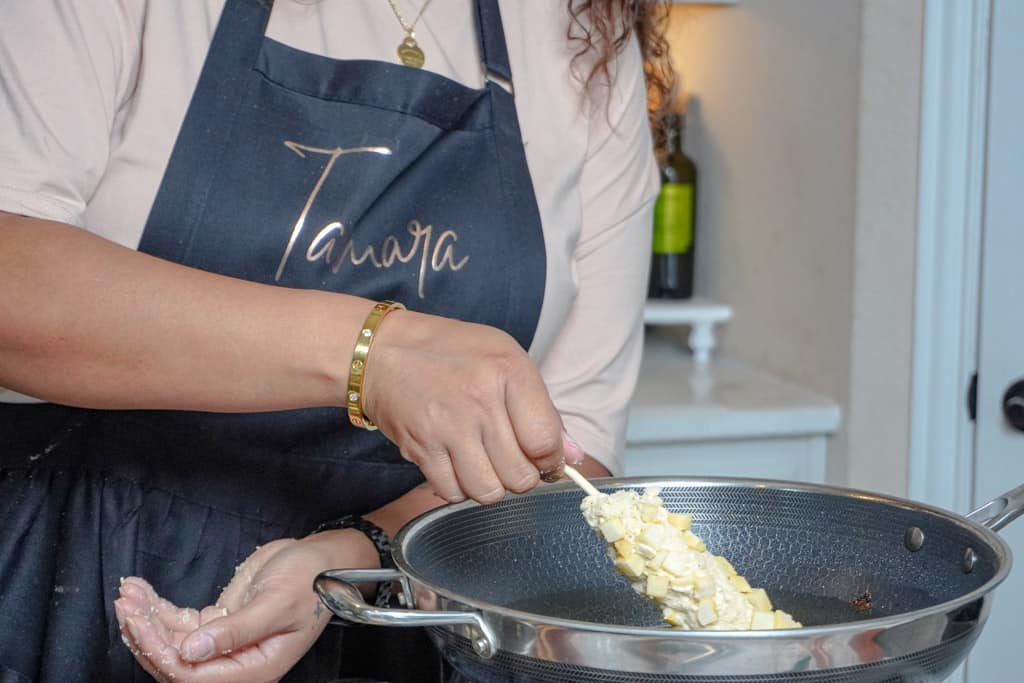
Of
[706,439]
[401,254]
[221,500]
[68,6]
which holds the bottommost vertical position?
[706,439]

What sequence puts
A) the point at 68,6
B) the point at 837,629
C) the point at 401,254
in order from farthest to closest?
the point at 401,254, the point at 68,6, the point at 837,629

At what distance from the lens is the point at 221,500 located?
1.04 meters

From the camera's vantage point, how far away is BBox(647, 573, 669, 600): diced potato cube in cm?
72

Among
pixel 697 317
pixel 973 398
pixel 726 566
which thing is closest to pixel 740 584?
pixel 726 566

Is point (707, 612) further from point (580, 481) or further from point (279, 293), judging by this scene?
point (279, 293)

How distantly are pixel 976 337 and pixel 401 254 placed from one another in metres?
0.84

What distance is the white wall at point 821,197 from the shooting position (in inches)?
62.6

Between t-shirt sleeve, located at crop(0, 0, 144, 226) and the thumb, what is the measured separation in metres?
0.30

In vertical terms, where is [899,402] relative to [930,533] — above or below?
below

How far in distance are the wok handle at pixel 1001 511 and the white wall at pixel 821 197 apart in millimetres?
815

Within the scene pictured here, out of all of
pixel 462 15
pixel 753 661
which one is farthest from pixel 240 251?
pixel 753 661

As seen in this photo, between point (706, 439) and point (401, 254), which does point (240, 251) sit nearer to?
point (401, 254)

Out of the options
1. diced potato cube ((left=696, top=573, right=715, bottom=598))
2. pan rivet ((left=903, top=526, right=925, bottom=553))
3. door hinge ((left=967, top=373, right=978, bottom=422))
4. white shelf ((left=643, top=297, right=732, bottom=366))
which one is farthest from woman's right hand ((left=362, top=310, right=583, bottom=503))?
white shelf ((left=643, top=297, right=732, bottom=366))

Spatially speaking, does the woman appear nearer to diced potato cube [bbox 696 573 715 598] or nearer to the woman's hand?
the woman's hand
